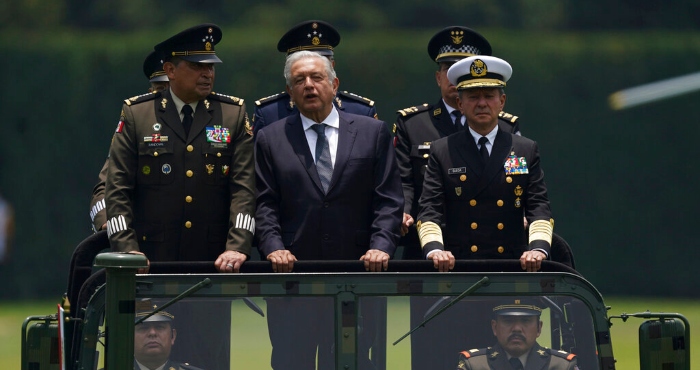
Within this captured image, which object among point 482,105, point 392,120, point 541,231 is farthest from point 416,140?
point 392,120

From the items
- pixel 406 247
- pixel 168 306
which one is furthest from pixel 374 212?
Answer: pixel 168 306

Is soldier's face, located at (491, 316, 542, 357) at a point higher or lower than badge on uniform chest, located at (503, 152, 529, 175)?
lower

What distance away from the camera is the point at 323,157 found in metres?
6.61

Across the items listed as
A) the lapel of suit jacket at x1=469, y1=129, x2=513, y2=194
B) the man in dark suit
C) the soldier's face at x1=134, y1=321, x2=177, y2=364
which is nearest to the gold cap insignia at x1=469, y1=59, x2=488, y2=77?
the lapel of suit jacket at x1=469, y1=129, x2=513, y2=194

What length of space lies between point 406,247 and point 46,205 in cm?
1677

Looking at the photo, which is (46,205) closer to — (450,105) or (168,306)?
(450,105)

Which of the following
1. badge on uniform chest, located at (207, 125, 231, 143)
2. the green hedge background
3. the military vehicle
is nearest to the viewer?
the military vehicle

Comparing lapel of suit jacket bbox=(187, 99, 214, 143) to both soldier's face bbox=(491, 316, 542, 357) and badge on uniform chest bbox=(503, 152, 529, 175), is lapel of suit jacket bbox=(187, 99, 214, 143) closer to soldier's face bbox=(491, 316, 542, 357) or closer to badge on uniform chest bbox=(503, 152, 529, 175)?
badge on uniform chest bbox=(503, 152, 529, 175)

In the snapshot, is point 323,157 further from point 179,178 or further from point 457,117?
point 457,117

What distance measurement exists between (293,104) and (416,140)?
0.66 metres

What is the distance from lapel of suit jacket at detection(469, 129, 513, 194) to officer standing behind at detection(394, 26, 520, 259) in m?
0.41

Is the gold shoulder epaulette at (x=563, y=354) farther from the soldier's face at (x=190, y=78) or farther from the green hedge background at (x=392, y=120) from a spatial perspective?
the green hedge background at (x=392, y=120)

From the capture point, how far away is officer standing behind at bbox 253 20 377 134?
7805 millimetres

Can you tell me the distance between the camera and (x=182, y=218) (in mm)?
6711
